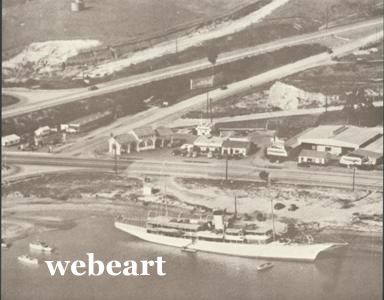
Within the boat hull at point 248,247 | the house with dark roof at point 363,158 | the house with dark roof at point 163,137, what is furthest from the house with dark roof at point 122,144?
the house with dark roof at point 363,158

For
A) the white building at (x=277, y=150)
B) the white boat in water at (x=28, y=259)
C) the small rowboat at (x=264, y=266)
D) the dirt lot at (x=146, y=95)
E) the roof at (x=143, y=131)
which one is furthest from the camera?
the dirt lot at (x=146, y=95)

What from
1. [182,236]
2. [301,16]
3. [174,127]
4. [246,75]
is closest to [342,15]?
[301,16]

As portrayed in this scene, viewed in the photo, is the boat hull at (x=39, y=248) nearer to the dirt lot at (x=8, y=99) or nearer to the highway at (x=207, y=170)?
the highway at (x=207, y=170)

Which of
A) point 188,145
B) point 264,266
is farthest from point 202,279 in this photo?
point 188,145

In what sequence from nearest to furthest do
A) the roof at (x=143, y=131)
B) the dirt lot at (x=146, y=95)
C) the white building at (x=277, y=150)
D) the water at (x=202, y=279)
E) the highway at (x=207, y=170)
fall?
the water at (x=202, y=279), the highway at (x=207, y=170), the white building at (x=277, y=150), the roof at (x=143, y=131), the dirt lot at (x=146, y=95)

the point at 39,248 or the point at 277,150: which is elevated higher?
the point at 277,150

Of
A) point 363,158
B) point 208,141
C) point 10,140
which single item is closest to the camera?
point 363,158

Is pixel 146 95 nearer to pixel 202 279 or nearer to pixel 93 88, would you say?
pixel 93 88
